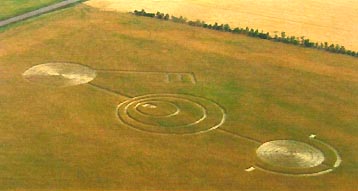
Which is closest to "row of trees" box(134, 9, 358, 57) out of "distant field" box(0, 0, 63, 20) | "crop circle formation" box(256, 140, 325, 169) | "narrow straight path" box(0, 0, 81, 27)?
"narrow straight path" box(0, 0, 81, 27)

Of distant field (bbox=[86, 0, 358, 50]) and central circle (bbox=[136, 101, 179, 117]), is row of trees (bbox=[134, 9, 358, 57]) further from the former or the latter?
central circle (bbox=[136, 101, 179, 117])

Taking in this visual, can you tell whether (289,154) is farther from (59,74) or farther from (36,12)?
(36,12)

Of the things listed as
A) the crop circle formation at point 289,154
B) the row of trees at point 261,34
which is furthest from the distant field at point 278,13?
the crop circle formation at point 289,154

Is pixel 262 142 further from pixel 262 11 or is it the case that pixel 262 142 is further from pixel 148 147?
pixel 262 11

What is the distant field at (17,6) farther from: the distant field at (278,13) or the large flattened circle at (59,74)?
the large flattened circle at (59,74)

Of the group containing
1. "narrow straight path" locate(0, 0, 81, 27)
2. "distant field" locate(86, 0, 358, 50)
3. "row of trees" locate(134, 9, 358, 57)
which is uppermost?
"distant field" locate(86, 0, 358, 50)
